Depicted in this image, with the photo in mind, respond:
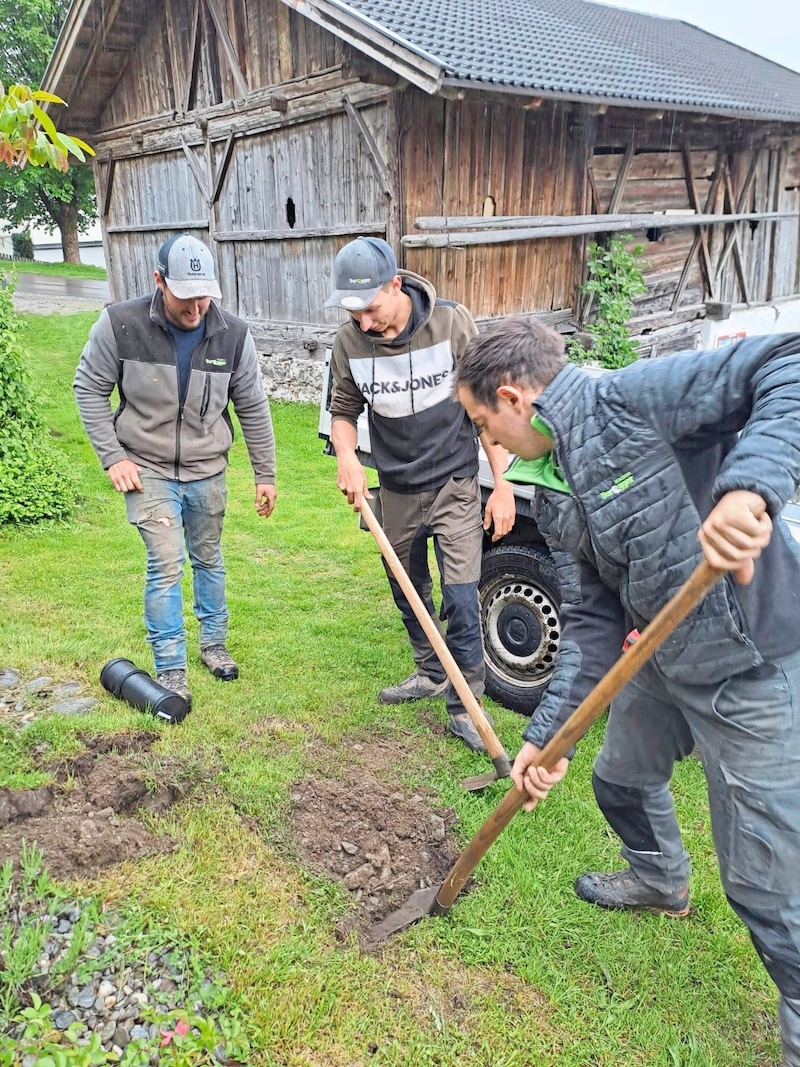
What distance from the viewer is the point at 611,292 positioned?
1161 cm

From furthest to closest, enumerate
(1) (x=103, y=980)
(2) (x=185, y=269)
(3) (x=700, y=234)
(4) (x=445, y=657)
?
(3) (x=700, y=234) < (2) (x=185, y=269) < (4) (x=445, y=657) < (1) (x=103, y=980)

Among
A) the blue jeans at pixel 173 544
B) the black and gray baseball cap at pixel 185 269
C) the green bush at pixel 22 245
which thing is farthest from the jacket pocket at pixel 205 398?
the green bush at pixel 22 245

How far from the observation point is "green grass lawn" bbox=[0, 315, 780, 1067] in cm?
235

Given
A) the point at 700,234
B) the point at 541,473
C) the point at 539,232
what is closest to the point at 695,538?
the point at 541,473

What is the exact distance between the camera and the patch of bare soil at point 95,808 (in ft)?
9.14

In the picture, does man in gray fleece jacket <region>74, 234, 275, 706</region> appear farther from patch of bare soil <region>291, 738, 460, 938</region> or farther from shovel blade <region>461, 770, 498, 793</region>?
shovel blade <region>461, 770, 498, 793</region>

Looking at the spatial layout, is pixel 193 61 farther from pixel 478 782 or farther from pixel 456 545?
pixel 478 782

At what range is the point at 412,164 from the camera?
903cm

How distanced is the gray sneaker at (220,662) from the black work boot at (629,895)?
2.22 meters

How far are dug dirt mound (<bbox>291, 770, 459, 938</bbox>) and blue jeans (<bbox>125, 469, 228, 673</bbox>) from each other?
1162 millimetres

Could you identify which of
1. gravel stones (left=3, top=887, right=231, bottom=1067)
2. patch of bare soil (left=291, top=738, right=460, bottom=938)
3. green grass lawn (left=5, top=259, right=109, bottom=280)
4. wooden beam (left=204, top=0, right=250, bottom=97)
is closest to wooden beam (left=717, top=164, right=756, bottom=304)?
wooden beam (left=204, top=0, right=250, bottom=97)

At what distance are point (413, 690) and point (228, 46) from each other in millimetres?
10730

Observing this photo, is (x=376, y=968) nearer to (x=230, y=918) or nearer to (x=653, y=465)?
(x=230, y=918)

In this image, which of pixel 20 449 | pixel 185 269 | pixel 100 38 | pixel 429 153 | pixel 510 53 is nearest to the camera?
pixel 185 269
